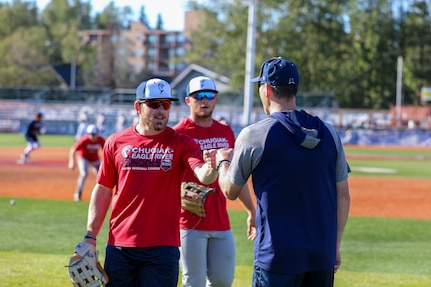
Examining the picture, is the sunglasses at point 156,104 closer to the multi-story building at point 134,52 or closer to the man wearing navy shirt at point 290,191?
the man wearing navy shirt at point 290,191

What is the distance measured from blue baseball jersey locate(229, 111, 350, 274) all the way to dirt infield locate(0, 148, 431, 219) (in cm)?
1303

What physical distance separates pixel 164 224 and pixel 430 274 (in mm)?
6109

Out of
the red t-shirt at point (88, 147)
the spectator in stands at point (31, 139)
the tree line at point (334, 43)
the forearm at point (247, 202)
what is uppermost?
the tree line at point (334, 43)

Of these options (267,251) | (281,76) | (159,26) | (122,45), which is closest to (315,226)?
(267,251)

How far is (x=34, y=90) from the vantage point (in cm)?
7394

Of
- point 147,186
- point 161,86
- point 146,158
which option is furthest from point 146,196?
point 161,86

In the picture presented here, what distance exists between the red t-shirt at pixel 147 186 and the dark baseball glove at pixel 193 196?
27cm

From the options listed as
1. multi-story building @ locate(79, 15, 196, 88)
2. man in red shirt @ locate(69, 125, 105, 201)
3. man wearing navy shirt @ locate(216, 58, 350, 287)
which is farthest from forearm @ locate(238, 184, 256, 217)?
multi-story building @ locate(79, 15, 196, 88)

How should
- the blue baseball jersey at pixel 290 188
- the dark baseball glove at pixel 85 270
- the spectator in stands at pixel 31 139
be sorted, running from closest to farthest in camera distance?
the blue baseball jersey at pixel 290 188, the dark baseball glove at pixel 85 270, the spectator in stands at pixel 31 139

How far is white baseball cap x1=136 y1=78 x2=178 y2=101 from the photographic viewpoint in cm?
600

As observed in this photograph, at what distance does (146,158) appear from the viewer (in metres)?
5.93

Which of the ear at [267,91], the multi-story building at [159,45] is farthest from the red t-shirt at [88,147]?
the multi-story building at [159,45]

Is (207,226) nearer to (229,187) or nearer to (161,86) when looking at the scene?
(161,86)

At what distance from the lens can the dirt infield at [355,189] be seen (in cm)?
1873
